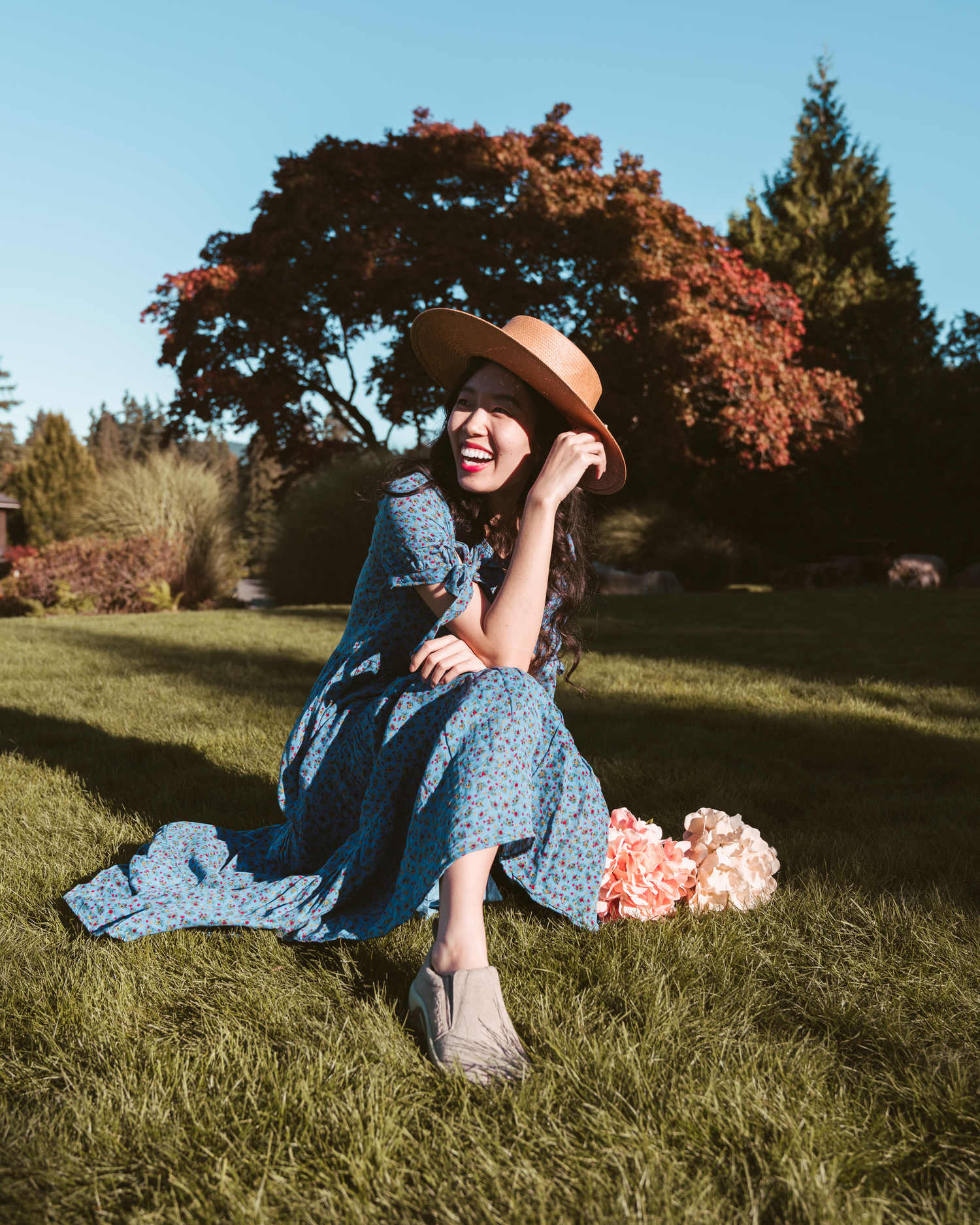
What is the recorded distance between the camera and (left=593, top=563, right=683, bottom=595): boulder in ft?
40.2

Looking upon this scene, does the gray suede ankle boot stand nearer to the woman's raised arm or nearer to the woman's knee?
the woman's knee

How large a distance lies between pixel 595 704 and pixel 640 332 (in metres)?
8.12

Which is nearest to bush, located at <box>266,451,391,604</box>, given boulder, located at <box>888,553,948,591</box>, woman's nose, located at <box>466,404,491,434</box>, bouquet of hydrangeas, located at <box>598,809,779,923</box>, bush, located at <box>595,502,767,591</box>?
bush, located at <box>595,502,767,591</box>

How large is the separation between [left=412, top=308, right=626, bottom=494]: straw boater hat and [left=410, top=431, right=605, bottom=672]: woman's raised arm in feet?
0.71

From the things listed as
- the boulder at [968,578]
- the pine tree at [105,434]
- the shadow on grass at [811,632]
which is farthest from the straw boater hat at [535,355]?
the pine tree at [105,434]

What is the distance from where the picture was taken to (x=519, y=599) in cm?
195

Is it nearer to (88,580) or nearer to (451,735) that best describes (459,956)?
(451,735)

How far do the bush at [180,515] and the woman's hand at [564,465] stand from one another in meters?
10.4

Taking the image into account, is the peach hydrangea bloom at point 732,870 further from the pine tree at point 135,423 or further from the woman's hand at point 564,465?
the pine tree at point 135,423

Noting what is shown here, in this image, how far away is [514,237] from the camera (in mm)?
11047

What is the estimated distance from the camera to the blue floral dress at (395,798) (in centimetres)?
175

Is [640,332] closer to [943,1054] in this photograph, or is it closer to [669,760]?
[669,760]

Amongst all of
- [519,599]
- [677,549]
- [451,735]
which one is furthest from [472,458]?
[677,549]

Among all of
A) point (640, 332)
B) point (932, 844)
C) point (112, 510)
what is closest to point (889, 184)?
point (640, 332)
